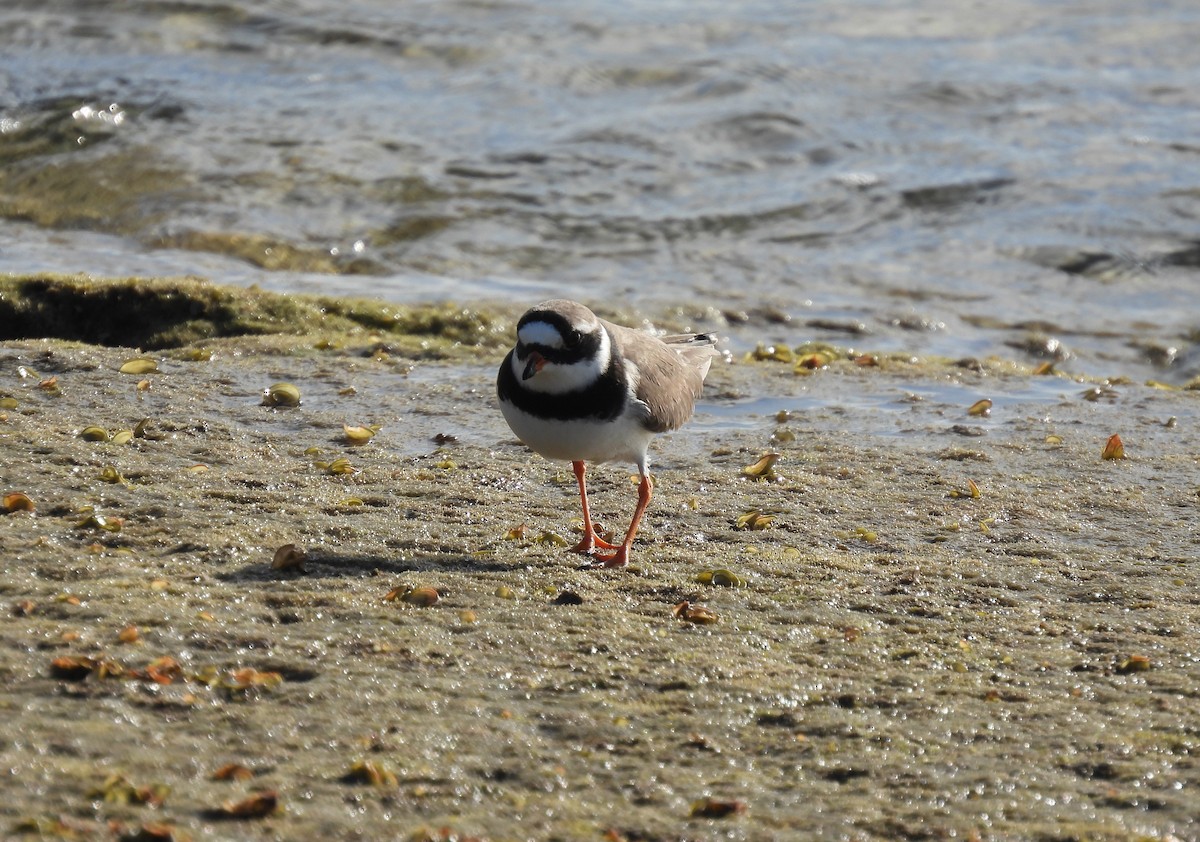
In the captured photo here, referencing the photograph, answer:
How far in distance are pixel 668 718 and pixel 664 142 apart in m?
12.8

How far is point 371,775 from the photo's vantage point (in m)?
3.44

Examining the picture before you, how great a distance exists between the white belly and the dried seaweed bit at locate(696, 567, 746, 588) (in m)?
0.69

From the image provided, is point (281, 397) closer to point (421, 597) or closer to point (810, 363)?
point (421, 597)

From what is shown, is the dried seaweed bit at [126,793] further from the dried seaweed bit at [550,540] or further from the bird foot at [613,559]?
the dried seaweed bit at [550,540]

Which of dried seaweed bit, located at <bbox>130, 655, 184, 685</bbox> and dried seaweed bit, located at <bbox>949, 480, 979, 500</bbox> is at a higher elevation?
dried seaweed bit, located at <bbox>130, 655, 184, 685</bbox>

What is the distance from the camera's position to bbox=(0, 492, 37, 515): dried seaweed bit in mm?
5152

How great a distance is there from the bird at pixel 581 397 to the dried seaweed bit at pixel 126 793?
238 centimetres

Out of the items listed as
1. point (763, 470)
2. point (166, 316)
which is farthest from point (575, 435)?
point (166, 316)

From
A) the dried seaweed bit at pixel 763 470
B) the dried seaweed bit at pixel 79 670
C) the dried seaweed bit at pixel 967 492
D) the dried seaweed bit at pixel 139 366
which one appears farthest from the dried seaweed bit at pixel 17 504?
the dried seaweed bit at pixel 967 492

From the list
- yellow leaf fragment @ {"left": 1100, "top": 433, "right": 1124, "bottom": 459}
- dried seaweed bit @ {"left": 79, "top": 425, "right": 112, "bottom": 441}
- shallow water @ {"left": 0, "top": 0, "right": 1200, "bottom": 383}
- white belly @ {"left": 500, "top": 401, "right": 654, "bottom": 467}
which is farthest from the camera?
shallow water @ {"left": 0, "top": 0, "right": 1200, "bottom": 383}

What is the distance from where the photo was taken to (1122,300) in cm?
1265

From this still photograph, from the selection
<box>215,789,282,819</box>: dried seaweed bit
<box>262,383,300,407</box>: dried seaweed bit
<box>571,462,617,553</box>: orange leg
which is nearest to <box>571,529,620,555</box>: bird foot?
<box>571,462,617,553</box>: orange leg

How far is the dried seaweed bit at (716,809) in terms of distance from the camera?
11.2 feet

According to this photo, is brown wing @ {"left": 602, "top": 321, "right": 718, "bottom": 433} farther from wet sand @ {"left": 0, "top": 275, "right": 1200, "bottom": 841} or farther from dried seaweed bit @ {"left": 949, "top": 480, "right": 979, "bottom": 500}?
dried seaweed bit @ {"left": 949, "top": 480, "right": 979, "bottom": 500}
